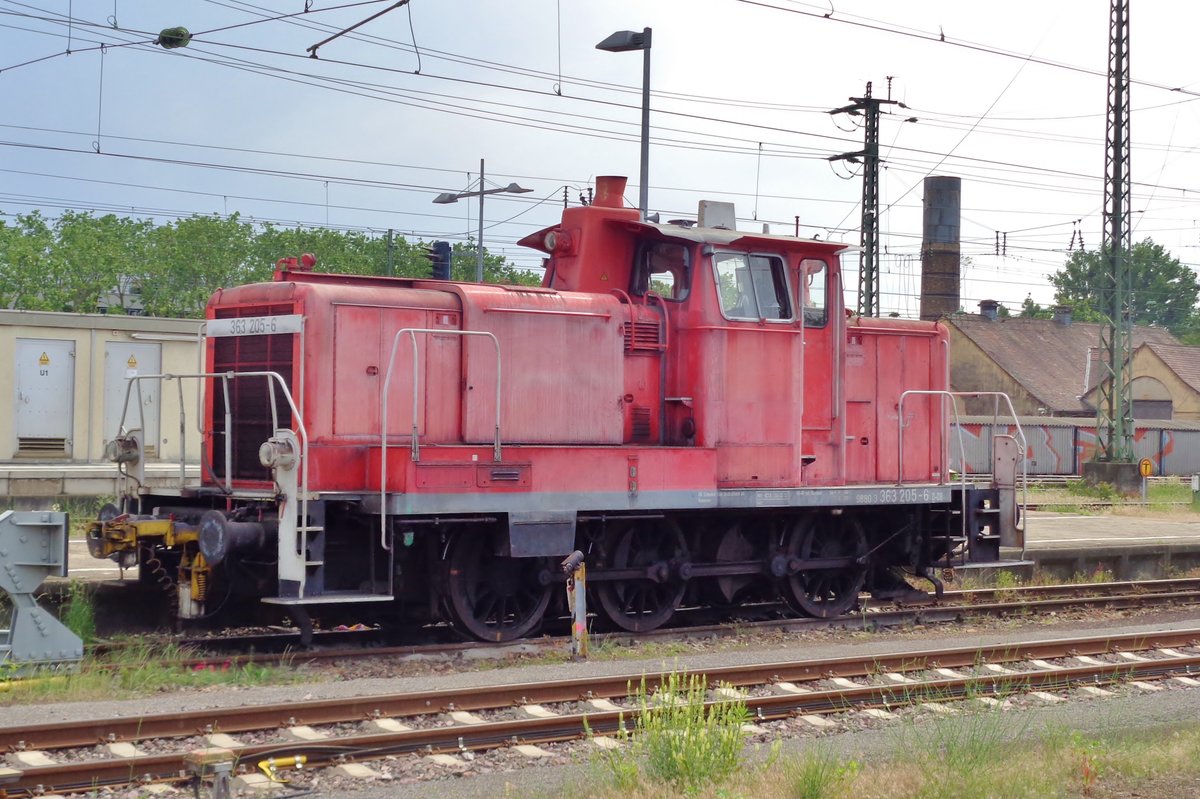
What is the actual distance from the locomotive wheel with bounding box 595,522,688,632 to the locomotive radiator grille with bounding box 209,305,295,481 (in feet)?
10.6

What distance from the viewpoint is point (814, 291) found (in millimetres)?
12680

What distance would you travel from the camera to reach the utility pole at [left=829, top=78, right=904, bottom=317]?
30453 mm

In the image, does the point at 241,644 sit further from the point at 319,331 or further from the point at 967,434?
the point at 967,434

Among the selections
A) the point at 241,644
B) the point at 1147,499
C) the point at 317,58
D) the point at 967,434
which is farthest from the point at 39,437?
the point at 967,434

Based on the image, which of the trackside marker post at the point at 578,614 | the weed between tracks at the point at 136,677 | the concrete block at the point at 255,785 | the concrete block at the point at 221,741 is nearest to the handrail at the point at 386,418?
the trackside marker post at the point at 578,614

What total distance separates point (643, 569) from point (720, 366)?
202cm

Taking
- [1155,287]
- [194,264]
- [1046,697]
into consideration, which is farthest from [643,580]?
[1155,287]

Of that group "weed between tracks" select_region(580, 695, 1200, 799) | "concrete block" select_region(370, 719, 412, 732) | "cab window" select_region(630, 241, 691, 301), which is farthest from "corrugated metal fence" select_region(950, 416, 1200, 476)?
"concrete block" select_region(370, 719, 412, 732)

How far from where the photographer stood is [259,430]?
35.0 ft

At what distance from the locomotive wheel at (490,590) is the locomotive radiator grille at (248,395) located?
1.78 metres

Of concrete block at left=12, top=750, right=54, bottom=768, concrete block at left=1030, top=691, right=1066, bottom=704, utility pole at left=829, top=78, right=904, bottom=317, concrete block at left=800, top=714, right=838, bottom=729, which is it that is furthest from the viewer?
utility pole at left=829, top=78, right=904, bottom=317

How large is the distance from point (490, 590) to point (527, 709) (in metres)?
2.95

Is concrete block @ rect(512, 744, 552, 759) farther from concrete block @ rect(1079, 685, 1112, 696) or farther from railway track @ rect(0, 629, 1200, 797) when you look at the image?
concrete block @ rect(1079, 685, 1112, 696)

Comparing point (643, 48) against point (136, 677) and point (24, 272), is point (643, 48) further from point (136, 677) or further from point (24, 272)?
point (24, 272)
